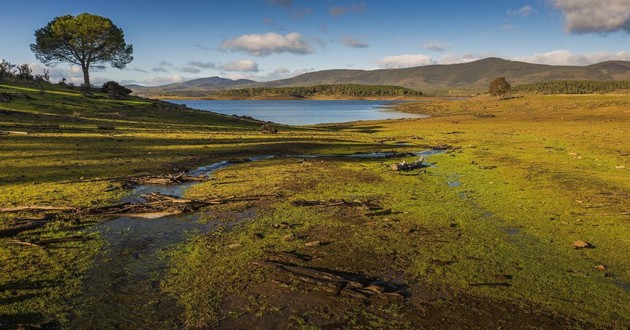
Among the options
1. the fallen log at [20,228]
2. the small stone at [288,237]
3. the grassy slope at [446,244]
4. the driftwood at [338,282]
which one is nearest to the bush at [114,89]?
the grassy slope at [446,244]

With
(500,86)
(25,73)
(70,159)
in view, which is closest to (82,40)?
(25,73)

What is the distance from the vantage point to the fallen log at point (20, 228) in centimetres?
1257

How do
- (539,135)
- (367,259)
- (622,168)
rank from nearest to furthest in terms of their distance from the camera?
1. (367,259)
2. (622,168)
3. (539,135)

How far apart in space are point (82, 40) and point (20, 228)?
84.2m

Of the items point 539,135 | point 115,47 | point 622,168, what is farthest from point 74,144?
Answer: point 115,47

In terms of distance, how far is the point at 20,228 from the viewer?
42.5 ft

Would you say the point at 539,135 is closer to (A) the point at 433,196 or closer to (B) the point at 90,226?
(A) the point at 433,196

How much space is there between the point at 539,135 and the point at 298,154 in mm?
31161

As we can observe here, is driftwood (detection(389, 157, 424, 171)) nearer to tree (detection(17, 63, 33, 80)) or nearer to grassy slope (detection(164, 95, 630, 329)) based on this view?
grassy slope (detection(164, 95, 630, 329))

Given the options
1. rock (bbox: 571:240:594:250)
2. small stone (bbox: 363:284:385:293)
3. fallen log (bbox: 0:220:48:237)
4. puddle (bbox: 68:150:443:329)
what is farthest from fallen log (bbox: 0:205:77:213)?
rock (bbox: 571:240:594:250)

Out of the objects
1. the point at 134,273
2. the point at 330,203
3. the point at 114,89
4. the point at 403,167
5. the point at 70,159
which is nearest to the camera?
the point at 134,273

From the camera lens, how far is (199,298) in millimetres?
9289

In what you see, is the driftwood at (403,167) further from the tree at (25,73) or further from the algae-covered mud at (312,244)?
the tree at (25,73)

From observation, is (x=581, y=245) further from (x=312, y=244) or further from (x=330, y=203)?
(x=330, y=203)
